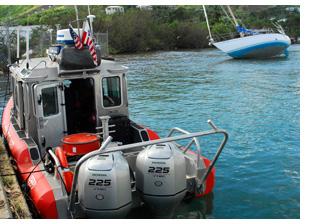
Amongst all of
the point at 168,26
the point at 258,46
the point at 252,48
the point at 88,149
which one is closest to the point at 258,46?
the point at 258,46

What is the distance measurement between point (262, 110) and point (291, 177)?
6.69 meters

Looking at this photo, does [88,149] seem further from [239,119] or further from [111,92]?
[239,119]

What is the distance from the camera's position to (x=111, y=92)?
24.9 ft

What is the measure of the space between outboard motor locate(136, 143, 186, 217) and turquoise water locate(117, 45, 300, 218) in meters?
1.19

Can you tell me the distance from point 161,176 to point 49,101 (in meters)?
2.68

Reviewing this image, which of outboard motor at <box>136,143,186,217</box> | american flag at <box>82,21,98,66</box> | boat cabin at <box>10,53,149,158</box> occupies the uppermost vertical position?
american flag at <box>82,21,98,66</box>

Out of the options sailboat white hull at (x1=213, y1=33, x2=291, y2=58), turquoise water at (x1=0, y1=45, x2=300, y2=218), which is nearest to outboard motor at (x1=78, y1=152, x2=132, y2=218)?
turquoise water at (x1=0, y1=45, x2=300, y2=218)

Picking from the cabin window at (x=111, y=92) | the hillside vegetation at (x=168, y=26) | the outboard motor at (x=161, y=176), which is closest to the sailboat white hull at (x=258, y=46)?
the hillside vegetation at (x=168, y=26)

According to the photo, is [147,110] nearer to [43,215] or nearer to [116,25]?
[43,215]

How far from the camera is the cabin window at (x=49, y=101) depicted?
6.94m

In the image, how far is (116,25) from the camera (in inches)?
1828

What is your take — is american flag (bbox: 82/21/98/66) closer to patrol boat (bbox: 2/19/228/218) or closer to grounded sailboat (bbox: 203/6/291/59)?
patrol boat (bbox: 2/19/228/218)

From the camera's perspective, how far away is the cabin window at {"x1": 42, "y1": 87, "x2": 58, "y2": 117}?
694 cm

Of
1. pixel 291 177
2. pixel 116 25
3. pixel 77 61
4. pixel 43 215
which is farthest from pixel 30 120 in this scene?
pixel 116 25
